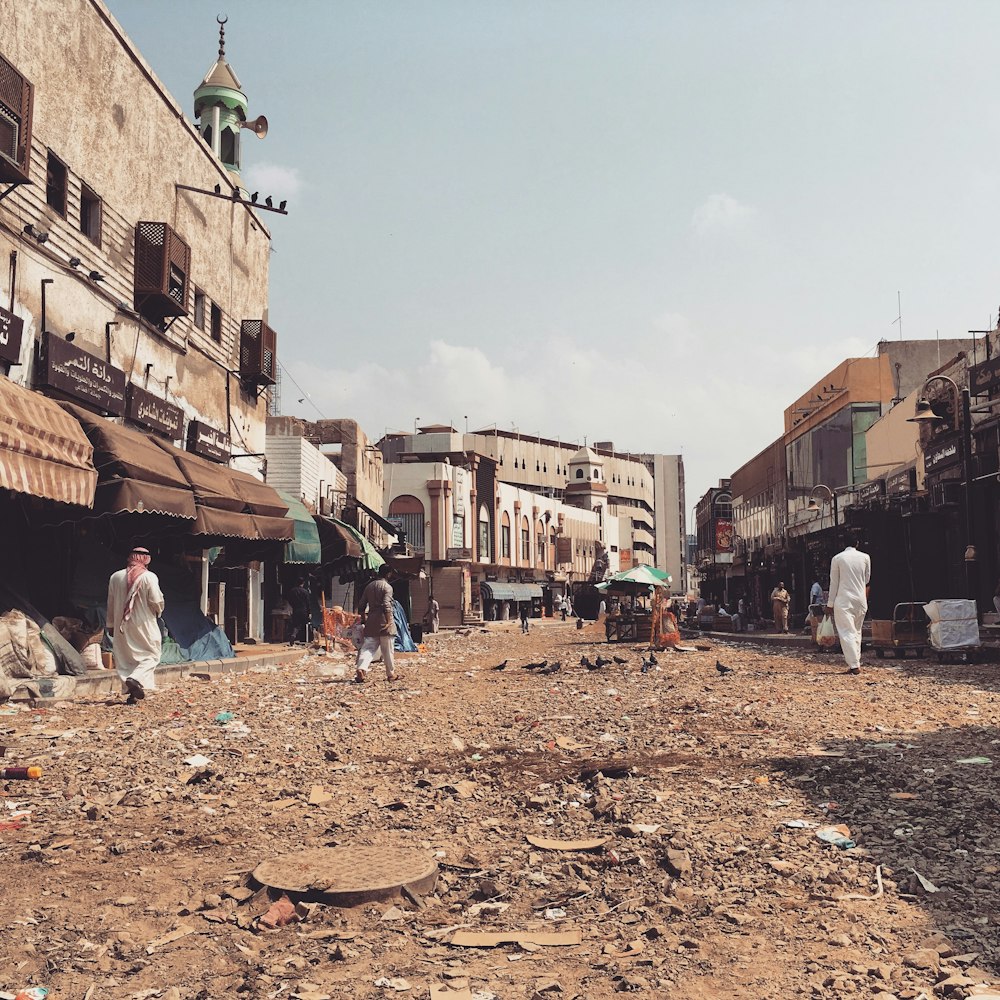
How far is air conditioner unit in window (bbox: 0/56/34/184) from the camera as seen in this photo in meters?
12.6

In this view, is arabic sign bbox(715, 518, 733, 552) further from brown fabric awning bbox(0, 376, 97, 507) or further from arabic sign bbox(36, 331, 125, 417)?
brown fabric awning bbox(0, 376, 97, 507)

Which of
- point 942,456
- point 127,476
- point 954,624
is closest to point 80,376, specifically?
point 127,476

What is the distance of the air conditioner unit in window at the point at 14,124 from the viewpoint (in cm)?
1265

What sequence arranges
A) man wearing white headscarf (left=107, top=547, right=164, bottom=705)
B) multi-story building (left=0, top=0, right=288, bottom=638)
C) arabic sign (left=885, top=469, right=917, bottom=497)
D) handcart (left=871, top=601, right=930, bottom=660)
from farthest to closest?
arabic sign (left=885, top=469, right=917, bottom=497) < handcart (left=871, top=601, right=930, bottom=660) < multi-story building (left=0, top=0, right=288, bottom=638) < man wearing white headscarf (left=107, top=547, right=164, bottom=705)

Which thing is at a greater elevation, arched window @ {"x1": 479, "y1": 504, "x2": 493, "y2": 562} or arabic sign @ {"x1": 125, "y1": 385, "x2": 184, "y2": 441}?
arched window @ {"x1": 479, "y1": 504, "x2": 493, "y2": 562}

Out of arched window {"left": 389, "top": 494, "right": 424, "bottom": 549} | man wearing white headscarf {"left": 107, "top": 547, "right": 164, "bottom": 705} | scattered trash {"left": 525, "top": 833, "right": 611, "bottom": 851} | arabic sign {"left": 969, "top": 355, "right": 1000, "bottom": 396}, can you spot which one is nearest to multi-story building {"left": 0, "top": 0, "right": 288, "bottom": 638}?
man wearing white headscarf {"left": 107, "top": 547, "right": 164, "bottom": 705}

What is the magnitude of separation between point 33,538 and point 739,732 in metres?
9.88

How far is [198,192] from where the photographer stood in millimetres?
20516

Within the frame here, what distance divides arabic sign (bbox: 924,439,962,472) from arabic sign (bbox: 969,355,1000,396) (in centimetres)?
144

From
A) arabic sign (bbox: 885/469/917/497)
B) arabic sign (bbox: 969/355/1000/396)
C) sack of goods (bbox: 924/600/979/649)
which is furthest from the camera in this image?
arabic sign (bbox: 885/469/917/497)

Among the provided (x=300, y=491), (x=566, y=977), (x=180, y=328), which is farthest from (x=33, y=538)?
(x=300, y=491)

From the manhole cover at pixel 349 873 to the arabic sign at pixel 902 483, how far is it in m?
25.7

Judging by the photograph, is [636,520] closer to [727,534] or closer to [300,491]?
[727,534]

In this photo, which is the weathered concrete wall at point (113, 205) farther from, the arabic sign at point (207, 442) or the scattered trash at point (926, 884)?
the scattered trash at point (926, 884)
